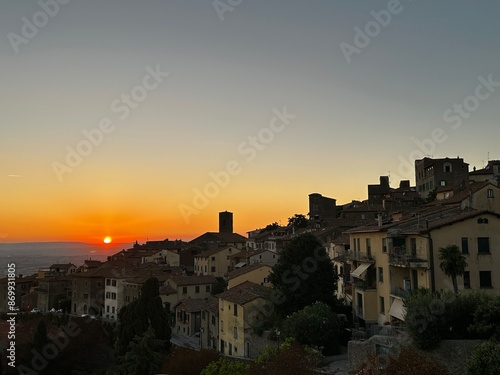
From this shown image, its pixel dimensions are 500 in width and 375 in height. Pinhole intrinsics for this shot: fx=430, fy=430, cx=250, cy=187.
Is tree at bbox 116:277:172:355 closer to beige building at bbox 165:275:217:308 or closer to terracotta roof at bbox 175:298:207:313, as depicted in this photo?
terracotta roof at bbox 175:298:207:313

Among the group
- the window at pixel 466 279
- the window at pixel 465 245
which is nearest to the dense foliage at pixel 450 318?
the window at pixel 466 279

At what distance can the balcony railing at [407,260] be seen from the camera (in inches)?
1051

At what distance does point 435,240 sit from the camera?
26703 millimetres

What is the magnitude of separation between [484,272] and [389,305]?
22.1ft

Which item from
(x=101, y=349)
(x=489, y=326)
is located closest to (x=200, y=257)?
(x=101, y=349)

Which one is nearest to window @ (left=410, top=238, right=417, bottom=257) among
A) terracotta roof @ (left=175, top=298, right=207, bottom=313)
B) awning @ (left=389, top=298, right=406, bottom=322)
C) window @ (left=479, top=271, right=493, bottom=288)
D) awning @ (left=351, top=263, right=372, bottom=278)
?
awning @ (left=389, top=298, right=406, bottom=322)

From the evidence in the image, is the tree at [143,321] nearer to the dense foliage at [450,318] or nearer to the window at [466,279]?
the dense foliage at [450,318]

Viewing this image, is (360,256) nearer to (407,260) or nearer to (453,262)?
(407,260)

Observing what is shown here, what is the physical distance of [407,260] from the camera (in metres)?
27.5

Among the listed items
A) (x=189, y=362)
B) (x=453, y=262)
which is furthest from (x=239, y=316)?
(x=453, y=262)

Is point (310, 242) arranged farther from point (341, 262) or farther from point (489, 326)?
point (489, 326)

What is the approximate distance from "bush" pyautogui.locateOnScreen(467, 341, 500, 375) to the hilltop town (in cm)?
310

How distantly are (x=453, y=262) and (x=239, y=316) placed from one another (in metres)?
20.3

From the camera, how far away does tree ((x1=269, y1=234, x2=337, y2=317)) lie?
36.8 metres
